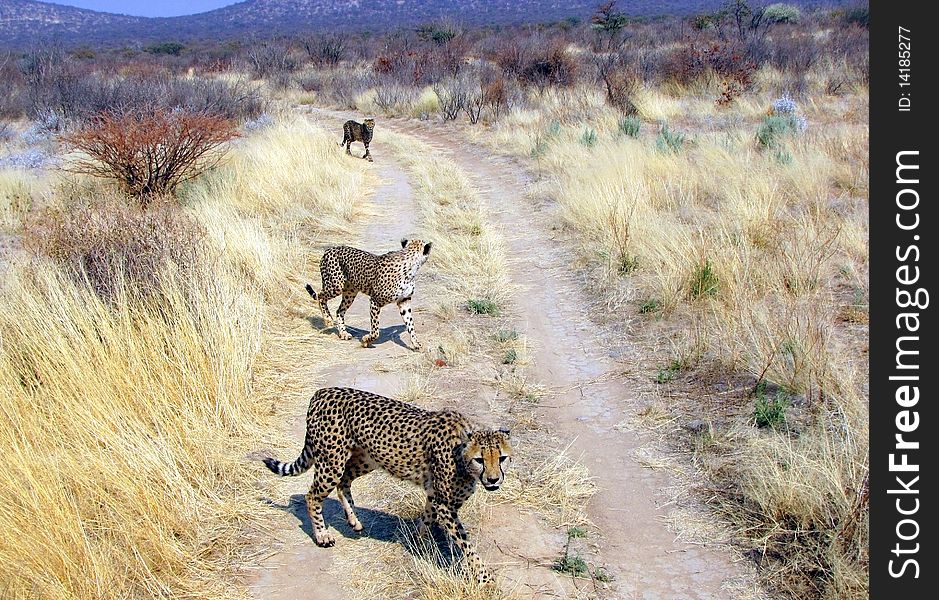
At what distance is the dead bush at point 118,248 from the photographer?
657cm

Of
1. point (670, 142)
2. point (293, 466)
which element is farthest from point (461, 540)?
point (670, 142)

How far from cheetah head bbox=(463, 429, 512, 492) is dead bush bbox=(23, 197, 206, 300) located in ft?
11.9

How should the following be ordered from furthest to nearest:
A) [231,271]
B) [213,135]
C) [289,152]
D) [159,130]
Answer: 1. [289,152]
2. [213,135]
3. [159,130]
4. [231,271]

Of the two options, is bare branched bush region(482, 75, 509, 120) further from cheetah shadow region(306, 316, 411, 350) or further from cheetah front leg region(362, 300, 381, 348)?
cheetah front leg region(362, 300, 381, 348)

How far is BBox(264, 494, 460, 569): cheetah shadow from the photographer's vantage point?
424 centimetres

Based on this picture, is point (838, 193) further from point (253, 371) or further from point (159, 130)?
point (159, 130)

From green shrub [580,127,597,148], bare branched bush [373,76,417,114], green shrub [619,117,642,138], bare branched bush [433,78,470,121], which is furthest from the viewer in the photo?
bare branched bush [373,76,417,114]

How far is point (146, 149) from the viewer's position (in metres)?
11.6

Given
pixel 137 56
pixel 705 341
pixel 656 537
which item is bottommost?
pixel 656 537

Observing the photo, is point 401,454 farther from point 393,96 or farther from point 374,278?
point 393,96

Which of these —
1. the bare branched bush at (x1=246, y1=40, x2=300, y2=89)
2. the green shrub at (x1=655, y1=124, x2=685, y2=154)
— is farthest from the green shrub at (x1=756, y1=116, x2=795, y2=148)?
the bare branched bush at (x1=246, y1=40, x2=300, y2=89)

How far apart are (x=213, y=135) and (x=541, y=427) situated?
9744mm
